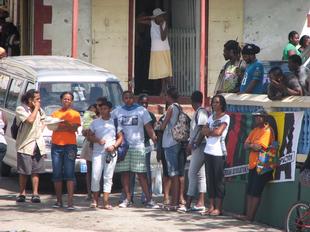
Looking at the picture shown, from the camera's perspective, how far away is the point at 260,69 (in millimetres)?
14562

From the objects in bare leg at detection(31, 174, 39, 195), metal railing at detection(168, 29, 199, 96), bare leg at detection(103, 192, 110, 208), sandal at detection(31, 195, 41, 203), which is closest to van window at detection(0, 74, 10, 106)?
bare leg at detection(31, 174, 39, 195)

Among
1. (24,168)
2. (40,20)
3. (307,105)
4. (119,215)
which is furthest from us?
(40,20)

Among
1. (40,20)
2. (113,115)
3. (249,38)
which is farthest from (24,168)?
(249,38)

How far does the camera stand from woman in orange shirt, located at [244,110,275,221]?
13.1 meters

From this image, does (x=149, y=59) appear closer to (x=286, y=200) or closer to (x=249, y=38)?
(x=249, y=38)

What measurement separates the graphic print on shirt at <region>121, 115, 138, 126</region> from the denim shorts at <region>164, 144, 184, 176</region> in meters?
0.60

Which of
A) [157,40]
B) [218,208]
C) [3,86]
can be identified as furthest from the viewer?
[157,40]

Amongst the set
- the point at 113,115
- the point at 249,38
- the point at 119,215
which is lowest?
the point at 119,215

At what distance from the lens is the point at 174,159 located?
47.2ft

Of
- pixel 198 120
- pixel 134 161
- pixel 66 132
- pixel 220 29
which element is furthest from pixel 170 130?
pixel 220 29

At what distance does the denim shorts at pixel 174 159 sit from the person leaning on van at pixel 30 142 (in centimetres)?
190

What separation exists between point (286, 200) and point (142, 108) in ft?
8.98

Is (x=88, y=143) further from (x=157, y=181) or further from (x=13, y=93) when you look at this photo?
(x=13, y=93)

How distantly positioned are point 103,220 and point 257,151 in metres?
2.23
